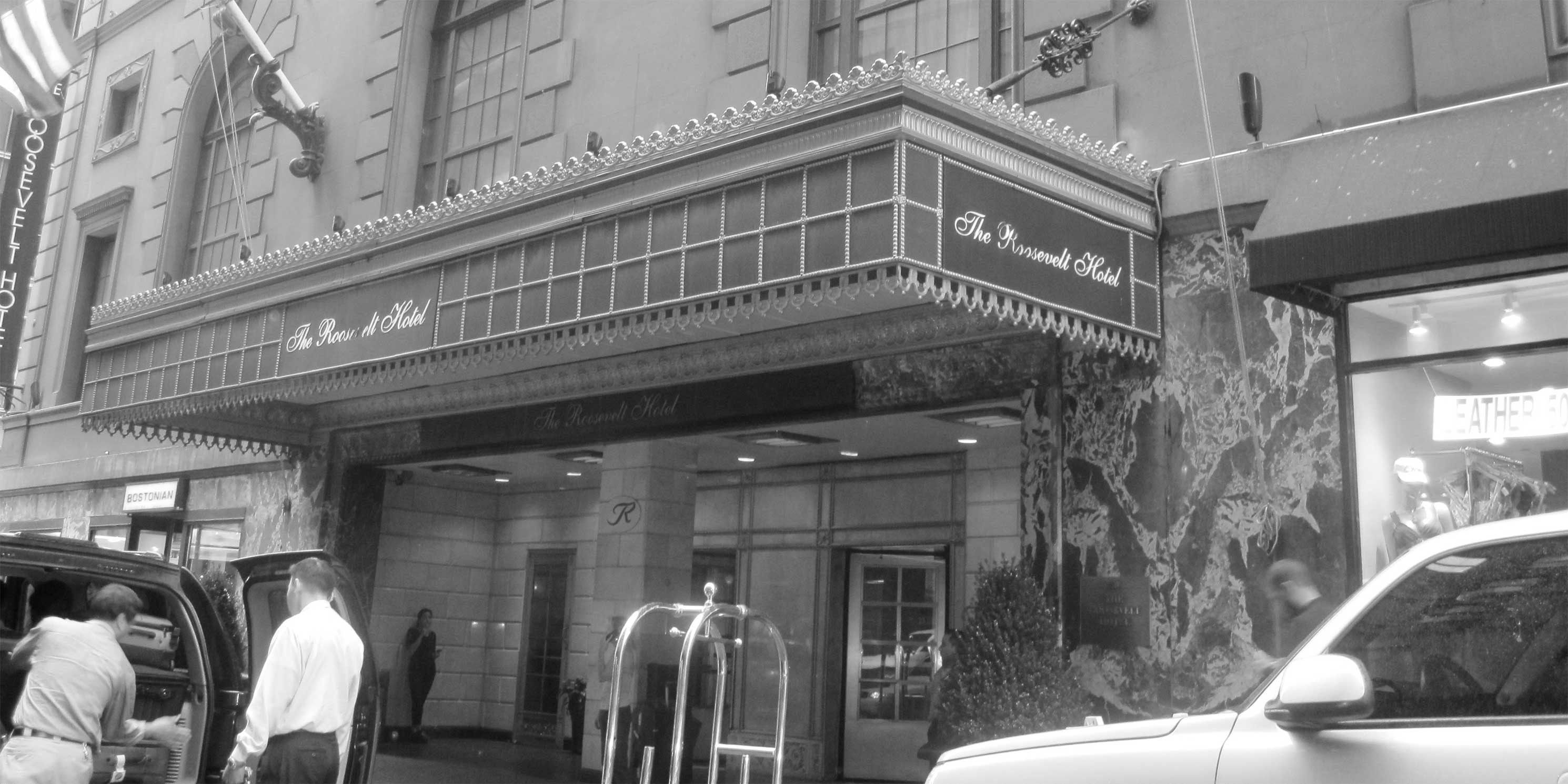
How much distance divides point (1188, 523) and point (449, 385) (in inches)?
355

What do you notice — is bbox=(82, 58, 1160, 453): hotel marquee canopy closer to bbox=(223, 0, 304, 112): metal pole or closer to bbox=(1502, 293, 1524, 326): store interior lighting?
bbox=(1502, 293, 1524, 326): store interior lighting

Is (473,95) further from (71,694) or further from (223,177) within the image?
(71,694)

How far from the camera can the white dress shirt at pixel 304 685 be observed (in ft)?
19.9

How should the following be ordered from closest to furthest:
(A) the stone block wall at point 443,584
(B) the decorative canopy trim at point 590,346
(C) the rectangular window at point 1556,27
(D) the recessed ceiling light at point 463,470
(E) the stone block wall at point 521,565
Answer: (C) the rectangular window at point 1556,27 → (B) the decorative canopy trim at point 590,346 → (D) the recessed ceiling light at point 463,470 → (A) the stone block wall at point 443,584 → (E) the stone block wall at point 521,565

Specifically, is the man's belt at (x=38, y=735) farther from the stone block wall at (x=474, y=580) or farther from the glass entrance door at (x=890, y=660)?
the stone block wall at (x=474, y=580)

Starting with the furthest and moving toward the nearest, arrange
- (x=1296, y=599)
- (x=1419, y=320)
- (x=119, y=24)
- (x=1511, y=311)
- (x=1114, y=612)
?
(x=119, y=24) < (x=1114, y=612) < (x=1419, y=320) < (x=1511, y=311) < (x=1296, y=599)

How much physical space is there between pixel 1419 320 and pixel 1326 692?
20.5ft

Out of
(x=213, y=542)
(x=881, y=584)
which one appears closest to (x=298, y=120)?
(x=213, y=542)

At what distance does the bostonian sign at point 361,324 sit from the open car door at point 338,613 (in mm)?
3211

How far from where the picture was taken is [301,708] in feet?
20.1

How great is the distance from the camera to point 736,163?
29.6 ft

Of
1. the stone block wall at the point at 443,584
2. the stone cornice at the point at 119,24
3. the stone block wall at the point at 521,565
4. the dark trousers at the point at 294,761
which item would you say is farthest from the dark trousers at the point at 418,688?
the dark trousers at the point at 294,761

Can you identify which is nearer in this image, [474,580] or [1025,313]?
[1025,313]

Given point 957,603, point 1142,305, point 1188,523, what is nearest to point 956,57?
point 1142,305
